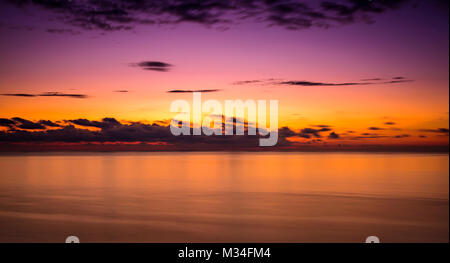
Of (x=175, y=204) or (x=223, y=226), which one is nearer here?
(x=223, y=226)

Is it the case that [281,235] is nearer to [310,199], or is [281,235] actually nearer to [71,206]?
[310,199]

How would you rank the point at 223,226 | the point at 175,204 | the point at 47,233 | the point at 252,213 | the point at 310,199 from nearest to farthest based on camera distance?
1. the point at 47,233
2. the point at 223,226
3. the point at 252,213
4. the point at 175,204
5. the point at 310,199

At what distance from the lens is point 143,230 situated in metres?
13.8

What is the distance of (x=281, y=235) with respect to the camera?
1341 cm
